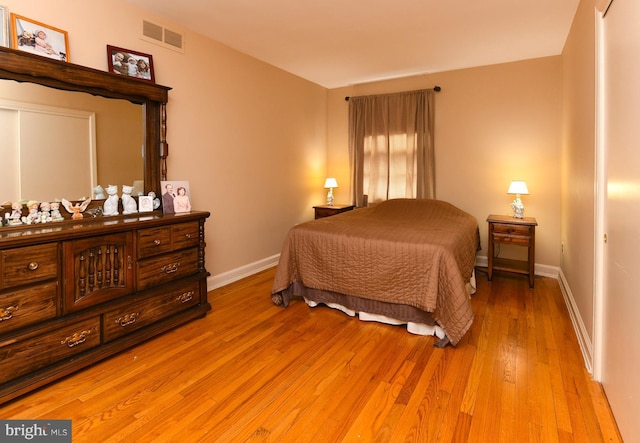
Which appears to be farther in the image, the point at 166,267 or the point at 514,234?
the point at 514,234

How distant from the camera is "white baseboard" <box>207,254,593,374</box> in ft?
7.08

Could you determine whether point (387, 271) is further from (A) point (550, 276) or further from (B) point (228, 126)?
(A) point (550, 276)

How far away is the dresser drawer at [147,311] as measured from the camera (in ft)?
7.11

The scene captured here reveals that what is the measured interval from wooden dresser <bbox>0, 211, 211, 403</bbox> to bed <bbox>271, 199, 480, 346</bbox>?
884mm

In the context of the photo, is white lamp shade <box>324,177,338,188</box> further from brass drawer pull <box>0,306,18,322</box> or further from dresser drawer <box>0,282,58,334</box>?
brass drawer pull <box>0,306,18,322</box>

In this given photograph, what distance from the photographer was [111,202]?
2.52 m

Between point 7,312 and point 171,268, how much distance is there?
3.12ft

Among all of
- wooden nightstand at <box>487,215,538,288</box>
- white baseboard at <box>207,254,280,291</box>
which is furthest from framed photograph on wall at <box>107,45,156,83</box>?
wooden nightstand at <box>487,215,538,288</box>

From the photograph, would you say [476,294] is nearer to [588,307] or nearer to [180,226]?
[588,307]

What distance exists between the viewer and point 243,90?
3.76m

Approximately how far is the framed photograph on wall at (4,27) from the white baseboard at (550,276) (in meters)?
2.27

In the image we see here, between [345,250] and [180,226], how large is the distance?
1278 mm

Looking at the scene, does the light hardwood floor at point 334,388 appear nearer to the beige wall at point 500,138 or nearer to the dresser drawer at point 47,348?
the dresser drawer at point 47,348

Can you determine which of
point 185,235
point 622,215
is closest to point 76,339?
point 185,235
